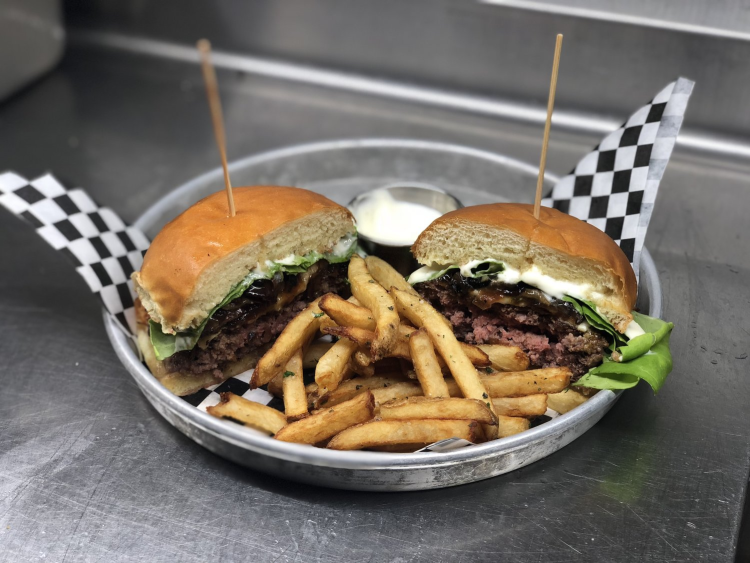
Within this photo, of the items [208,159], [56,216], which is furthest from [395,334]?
[208,159]

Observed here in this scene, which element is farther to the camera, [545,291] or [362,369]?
[545,291]

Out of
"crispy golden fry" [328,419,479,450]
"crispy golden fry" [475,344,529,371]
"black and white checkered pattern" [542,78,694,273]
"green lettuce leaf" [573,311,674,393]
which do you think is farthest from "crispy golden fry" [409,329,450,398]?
"black and white checkered pattern" [542,78,694,273]

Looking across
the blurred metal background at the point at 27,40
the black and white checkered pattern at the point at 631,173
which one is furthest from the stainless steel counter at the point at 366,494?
the blurred metal background at the point at 27,40

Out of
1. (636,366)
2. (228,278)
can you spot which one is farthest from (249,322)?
(636,366)

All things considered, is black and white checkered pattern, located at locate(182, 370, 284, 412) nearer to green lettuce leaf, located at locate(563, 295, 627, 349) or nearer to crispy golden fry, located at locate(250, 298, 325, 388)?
crispy golden fry, located at locate(250, 298, 325, 388)

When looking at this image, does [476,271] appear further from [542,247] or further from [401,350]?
[401,350]

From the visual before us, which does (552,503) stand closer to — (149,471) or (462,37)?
(149,471)
